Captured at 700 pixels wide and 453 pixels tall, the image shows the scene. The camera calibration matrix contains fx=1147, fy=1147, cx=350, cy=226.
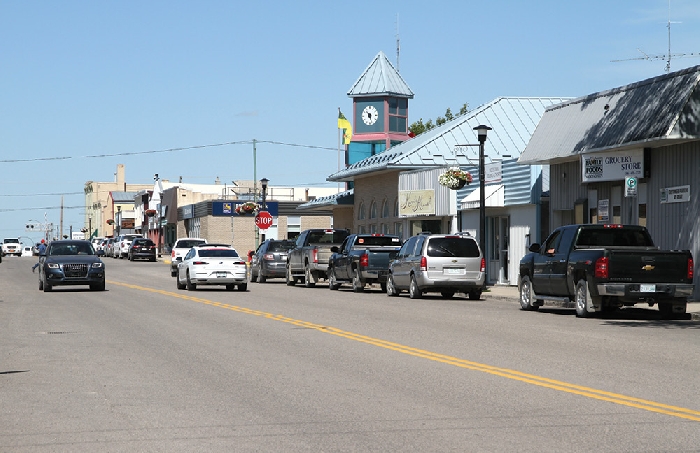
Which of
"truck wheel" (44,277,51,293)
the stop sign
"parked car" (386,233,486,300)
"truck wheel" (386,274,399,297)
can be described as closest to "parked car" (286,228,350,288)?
"truck wheel" (386,274,399,297)

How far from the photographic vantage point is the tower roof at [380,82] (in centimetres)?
7156

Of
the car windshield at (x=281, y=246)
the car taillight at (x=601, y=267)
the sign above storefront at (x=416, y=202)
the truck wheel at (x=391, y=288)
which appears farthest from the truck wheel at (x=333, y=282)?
the car taillight at (x=601, y=267)

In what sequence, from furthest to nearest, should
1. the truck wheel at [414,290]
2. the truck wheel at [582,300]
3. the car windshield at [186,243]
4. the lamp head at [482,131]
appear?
the car windshield at [186,243], the lamp head at [482,131], the truck wheel at [414,290], the truck wheel at [582,300]

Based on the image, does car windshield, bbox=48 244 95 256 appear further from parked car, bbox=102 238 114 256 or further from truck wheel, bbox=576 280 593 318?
parked car, bbox=102 238 114 256

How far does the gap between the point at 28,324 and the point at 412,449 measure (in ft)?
49.8

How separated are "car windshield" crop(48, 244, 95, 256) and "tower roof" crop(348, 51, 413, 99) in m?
35.7

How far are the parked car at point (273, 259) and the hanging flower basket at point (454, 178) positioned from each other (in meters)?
6.87

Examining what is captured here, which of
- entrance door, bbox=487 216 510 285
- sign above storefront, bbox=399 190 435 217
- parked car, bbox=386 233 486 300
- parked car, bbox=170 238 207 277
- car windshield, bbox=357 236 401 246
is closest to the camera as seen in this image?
parked car, bbox=386 233 486 300

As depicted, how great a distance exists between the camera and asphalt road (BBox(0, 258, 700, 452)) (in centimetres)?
898

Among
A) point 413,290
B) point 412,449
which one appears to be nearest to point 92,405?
point 412,449

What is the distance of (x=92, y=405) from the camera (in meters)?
10.9

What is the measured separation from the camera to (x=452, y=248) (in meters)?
31.8

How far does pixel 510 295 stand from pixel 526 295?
7.09m

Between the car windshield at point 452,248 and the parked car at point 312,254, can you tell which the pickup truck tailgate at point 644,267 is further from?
the parked car at point 312,254
